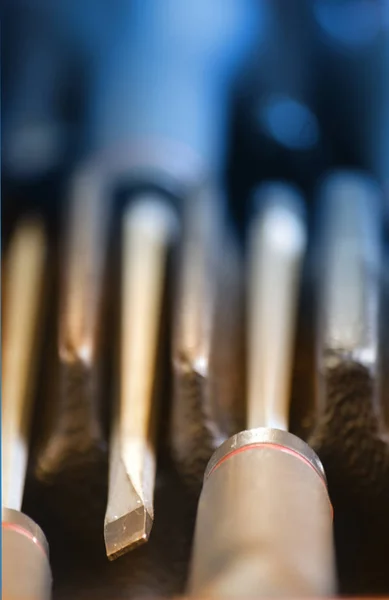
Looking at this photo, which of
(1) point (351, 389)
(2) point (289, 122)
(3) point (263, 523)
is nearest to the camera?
(3) point (263, 523)

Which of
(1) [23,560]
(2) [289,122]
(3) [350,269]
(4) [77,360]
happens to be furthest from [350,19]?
(1) [23,560]

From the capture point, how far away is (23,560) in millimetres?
292

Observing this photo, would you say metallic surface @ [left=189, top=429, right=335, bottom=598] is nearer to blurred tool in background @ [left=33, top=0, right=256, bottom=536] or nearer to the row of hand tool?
the row of hand tool

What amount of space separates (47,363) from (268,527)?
0.19m

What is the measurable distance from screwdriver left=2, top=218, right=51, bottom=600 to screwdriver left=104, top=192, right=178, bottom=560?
31 millimetres

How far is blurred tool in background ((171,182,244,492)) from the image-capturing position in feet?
1.31

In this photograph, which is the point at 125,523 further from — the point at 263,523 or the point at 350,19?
the point at 350,19

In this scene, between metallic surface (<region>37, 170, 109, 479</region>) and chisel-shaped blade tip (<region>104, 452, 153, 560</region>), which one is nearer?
chisel-shaped blade tip (<region>104, 452, 153, 560</region>)

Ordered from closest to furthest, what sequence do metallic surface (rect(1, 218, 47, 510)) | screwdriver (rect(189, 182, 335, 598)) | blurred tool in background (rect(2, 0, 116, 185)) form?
screwdriver (rect(189, 182, 335, 598)), metallic surface (rect(1, 218, 47, 510)), blurred tool in background (rect(2, 0, 116, 185))

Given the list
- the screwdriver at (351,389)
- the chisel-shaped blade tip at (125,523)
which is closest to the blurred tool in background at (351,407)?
the screwdriver at (351,389)

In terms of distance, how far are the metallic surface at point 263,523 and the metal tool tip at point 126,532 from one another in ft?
0.08

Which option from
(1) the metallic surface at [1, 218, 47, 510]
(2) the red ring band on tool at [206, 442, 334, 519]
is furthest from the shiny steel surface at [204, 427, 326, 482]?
(1) the metallic surface at [1, 218, 47, 510]

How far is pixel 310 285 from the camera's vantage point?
453mm

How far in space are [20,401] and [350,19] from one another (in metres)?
0.35
